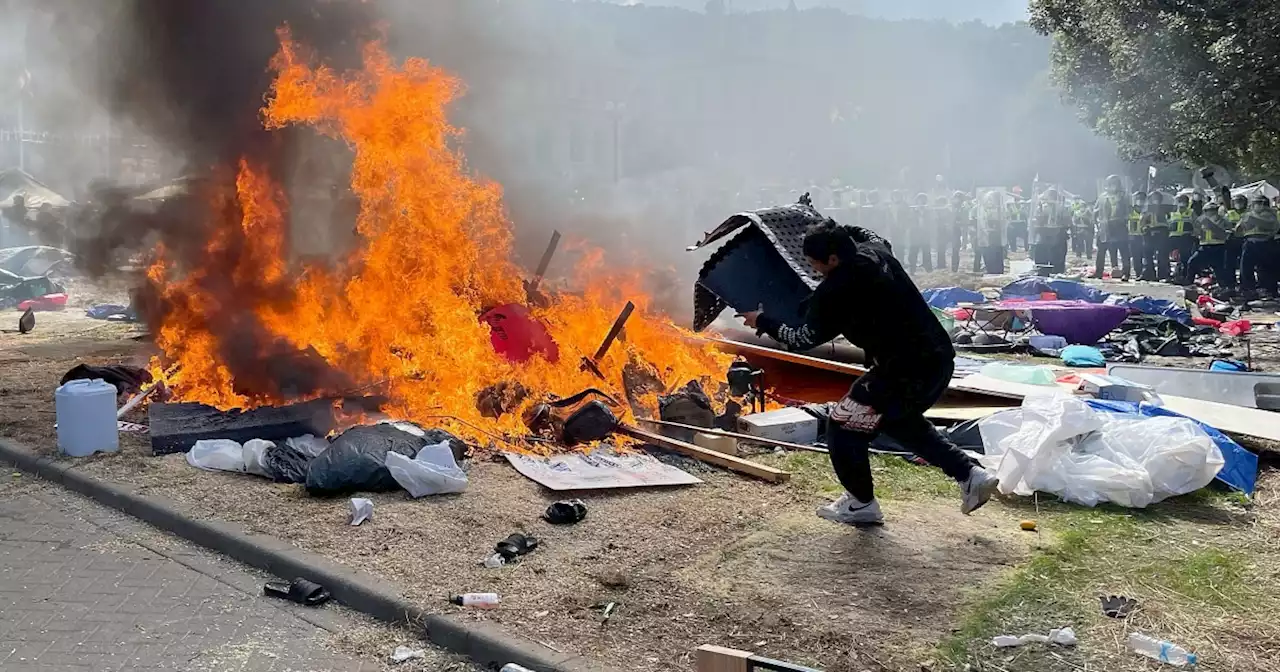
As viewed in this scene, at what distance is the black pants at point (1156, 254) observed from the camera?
2030cm

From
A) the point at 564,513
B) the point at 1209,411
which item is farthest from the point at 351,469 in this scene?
the point at 1209,411

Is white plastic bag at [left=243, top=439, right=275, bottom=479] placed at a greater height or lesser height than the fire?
lesser

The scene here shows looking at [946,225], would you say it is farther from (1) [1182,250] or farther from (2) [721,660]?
(2) [721,660]

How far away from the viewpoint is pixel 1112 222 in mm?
21734

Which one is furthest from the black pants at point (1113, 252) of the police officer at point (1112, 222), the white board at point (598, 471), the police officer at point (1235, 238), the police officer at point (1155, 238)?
the white board at point (598, 471)

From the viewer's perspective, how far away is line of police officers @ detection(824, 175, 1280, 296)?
1667cm

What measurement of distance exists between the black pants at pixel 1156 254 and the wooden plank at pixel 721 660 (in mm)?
20316

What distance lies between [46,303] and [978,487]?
1796cm

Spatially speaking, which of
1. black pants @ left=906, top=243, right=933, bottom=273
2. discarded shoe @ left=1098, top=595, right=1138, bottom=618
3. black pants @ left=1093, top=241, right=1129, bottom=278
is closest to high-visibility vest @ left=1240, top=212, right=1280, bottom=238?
black pants @ left=1093, top=241, right=1129, bottom=278

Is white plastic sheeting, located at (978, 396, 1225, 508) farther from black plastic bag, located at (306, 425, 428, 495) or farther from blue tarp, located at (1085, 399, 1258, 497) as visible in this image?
black plastic bag, located at (306, 425, 428, 495)

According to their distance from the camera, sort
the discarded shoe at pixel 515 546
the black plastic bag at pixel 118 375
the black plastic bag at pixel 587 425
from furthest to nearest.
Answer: the black plastic bag at pixel 118 375 < the black plastic bag at pixel 587 425 < the discarded shoe at pixel 515 546

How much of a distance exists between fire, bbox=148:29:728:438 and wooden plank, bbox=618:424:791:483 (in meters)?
0.90

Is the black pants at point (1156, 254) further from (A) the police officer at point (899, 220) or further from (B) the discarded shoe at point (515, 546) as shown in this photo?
(B) the discarded shoe at point (515, 546)

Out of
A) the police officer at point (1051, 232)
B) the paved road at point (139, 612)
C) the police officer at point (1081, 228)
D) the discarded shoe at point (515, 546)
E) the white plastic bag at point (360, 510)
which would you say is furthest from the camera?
the police officer at point (1081, 228)
